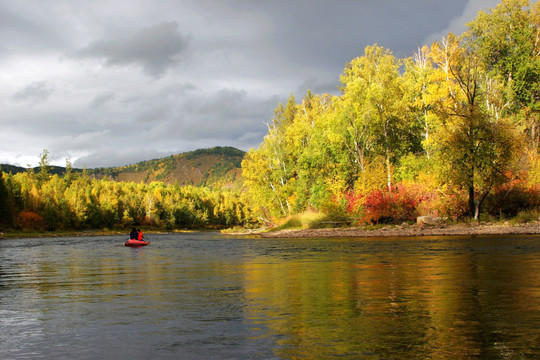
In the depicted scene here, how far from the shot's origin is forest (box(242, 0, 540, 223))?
42.7 meters

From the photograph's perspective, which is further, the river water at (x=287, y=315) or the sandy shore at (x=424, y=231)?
the sandy shore at (x=424, y=231)

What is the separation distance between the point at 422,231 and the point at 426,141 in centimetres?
1210

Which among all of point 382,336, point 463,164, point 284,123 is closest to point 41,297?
point 382,336

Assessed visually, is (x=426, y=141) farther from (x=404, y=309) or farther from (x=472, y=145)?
(x=404, y=309)

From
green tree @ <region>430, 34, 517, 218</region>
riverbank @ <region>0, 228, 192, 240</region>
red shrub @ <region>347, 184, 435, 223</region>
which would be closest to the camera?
green tree @ <region>430, 34, 517, 218</region>

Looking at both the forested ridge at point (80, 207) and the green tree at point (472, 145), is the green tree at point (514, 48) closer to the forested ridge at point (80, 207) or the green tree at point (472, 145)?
the green tree at point (472, 145)

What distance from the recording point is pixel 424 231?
4331cm

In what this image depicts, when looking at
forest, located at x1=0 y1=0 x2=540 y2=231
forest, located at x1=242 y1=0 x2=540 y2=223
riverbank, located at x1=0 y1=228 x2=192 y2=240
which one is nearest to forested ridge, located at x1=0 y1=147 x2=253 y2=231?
riverbank, located at x1=0 y1=228 x2=192 y2=240

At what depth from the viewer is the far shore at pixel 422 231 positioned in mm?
37625

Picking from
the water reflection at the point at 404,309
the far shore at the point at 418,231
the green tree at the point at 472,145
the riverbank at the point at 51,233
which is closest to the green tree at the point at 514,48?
the green tree at the point at 472,145

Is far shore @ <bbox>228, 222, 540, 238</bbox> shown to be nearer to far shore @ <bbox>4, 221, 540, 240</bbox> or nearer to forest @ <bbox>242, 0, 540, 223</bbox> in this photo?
far shore @ <bbox>4, 221, 540, 240</bbox>

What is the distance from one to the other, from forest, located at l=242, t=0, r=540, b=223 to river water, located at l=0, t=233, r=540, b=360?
2494 cm

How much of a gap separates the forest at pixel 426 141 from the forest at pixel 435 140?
0.42 feet

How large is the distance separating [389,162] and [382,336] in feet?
166
